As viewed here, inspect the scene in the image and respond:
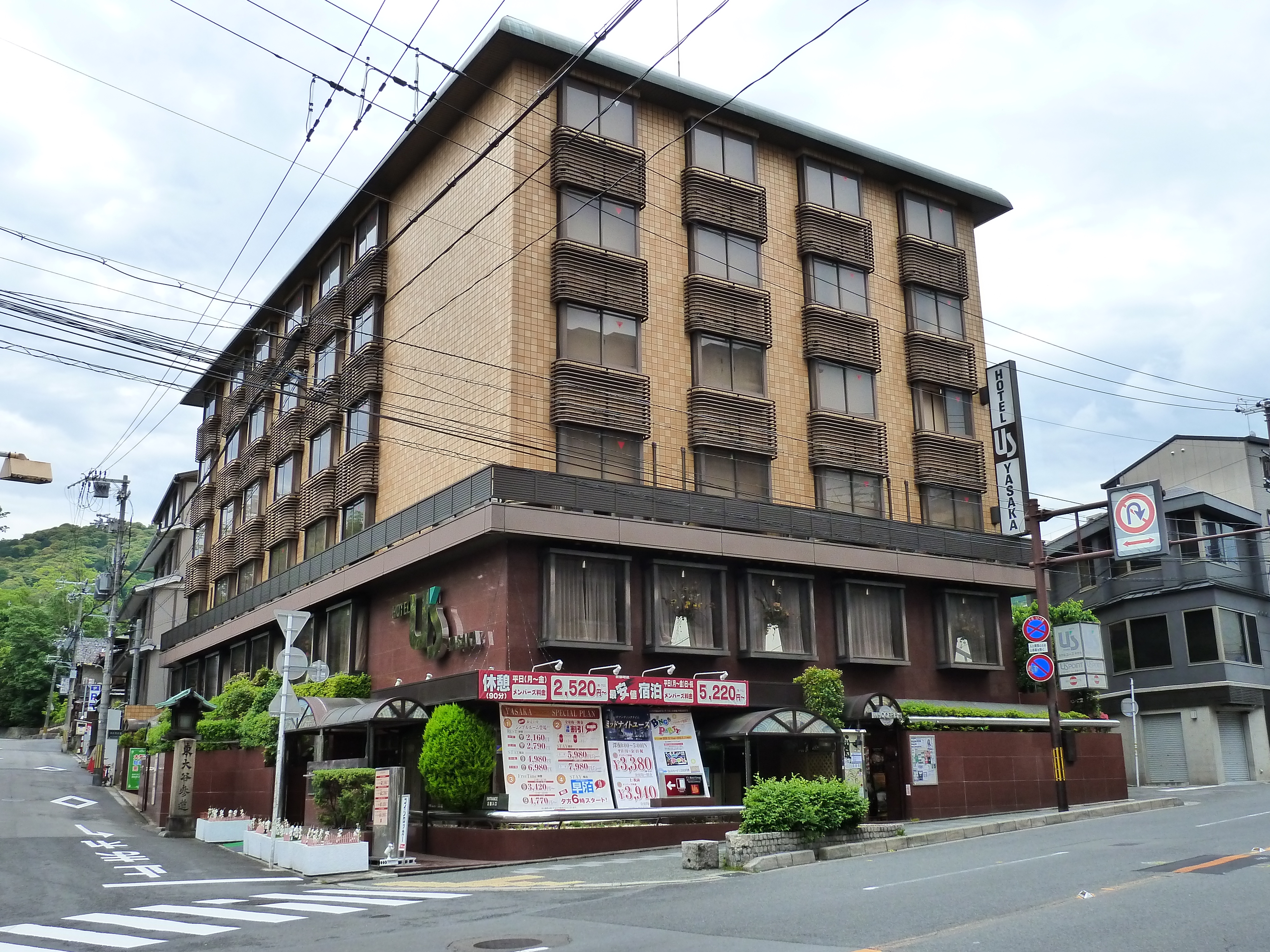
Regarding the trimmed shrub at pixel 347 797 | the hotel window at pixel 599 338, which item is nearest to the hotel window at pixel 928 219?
the hotel window at pixel 599 338

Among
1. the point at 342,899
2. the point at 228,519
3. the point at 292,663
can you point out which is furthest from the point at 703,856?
the point at 228,519

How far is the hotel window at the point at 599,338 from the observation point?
2903 cm

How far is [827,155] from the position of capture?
118ft

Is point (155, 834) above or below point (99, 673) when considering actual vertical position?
below

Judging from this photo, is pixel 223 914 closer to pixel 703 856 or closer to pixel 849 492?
pixel 703 856

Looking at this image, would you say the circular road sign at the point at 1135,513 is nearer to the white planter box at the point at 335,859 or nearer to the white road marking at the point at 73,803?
the white planter box at the point at 335,859

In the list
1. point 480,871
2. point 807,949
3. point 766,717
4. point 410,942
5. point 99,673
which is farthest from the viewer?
point 99,673

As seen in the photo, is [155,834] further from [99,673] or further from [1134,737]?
[99,673]

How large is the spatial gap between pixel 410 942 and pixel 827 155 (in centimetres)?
3008

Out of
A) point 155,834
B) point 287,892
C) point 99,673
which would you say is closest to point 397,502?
point 155,834

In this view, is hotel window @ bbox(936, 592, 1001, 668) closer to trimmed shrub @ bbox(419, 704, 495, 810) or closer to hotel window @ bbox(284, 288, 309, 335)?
trimmed shrub @ bbox(419, 704, 495, 810)

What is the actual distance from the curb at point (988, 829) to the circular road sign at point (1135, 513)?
22.4 feet

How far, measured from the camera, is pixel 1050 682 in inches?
1101

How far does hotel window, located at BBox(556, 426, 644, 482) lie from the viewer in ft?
92.7
